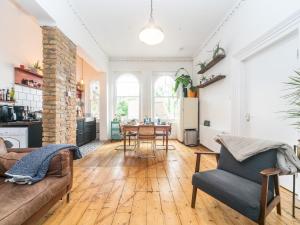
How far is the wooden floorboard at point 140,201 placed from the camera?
2131 mm

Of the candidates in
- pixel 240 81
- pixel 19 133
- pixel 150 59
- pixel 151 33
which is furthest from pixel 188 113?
pixel 19 133

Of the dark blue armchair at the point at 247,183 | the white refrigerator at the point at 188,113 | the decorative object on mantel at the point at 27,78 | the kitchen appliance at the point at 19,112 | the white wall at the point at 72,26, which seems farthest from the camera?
the white refrigerator at the point at 188,113

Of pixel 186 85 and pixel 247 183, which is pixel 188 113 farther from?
pixel 247 183

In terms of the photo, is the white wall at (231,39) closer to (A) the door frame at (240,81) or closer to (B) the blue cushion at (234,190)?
(A) the door frame at (240,81)

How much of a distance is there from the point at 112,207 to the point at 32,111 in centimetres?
373

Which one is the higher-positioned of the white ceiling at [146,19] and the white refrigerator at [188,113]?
the white ceiling at [146,19]

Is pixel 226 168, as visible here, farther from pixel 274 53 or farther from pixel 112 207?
pixel 274 53

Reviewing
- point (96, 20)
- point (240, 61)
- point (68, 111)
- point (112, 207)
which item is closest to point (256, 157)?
point (112, 207)

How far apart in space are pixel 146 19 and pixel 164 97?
3.79 meters

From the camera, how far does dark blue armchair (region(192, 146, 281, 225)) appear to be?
1734 millimetres

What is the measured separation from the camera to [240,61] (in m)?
4.12

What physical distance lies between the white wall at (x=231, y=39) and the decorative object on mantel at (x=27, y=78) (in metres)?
4.57

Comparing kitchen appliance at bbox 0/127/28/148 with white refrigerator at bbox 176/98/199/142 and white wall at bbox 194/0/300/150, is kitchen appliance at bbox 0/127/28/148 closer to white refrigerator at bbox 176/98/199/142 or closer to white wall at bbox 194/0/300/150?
white wall at bbox 194/0/300/150

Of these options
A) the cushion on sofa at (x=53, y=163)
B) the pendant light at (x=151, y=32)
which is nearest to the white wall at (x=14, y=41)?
the cushion on sofa at (x=53, y=163)
